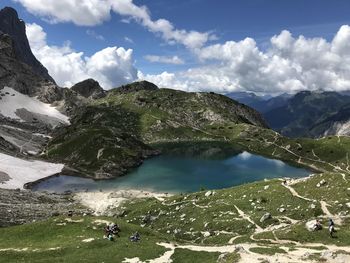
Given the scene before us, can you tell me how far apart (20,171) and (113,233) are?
12203 centimetres

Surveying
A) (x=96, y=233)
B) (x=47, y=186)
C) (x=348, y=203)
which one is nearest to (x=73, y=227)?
(x=96, y=233)

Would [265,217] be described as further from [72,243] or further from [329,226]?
[72,243]

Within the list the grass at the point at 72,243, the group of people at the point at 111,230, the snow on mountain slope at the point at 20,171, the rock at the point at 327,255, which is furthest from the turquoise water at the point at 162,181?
the rock at the point at 327,255

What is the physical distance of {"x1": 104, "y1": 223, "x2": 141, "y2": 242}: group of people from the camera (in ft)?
201

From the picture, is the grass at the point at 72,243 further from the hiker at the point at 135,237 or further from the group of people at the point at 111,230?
the group of people at the point at 111,230

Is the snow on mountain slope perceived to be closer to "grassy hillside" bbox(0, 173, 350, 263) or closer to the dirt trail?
"grassy hillside" bbox(0, 173, 350, 263)

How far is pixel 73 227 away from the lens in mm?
68625

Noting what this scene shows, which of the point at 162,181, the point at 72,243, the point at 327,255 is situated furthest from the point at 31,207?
the point at 327,255

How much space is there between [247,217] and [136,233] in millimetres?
23921

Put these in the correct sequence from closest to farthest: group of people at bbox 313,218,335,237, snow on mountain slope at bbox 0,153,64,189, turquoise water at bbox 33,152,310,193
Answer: group of people at bbox 313,218,335,237, snow on mountain slope at bbox 0,153,64,189, turquoise water at bbox 33,152,310,193

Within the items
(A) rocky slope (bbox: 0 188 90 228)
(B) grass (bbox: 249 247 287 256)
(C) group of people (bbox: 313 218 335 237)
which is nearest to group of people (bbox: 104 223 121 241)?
(B) grass (bbox: 249 247 287 256)

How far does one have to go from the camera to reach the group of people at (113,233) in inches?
2409

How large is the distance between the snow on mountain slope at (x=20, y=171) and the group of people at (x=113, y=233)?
3777 inches

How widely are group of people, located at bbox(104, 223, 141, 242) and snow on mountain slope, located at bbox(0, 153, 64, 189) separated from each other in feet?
315
